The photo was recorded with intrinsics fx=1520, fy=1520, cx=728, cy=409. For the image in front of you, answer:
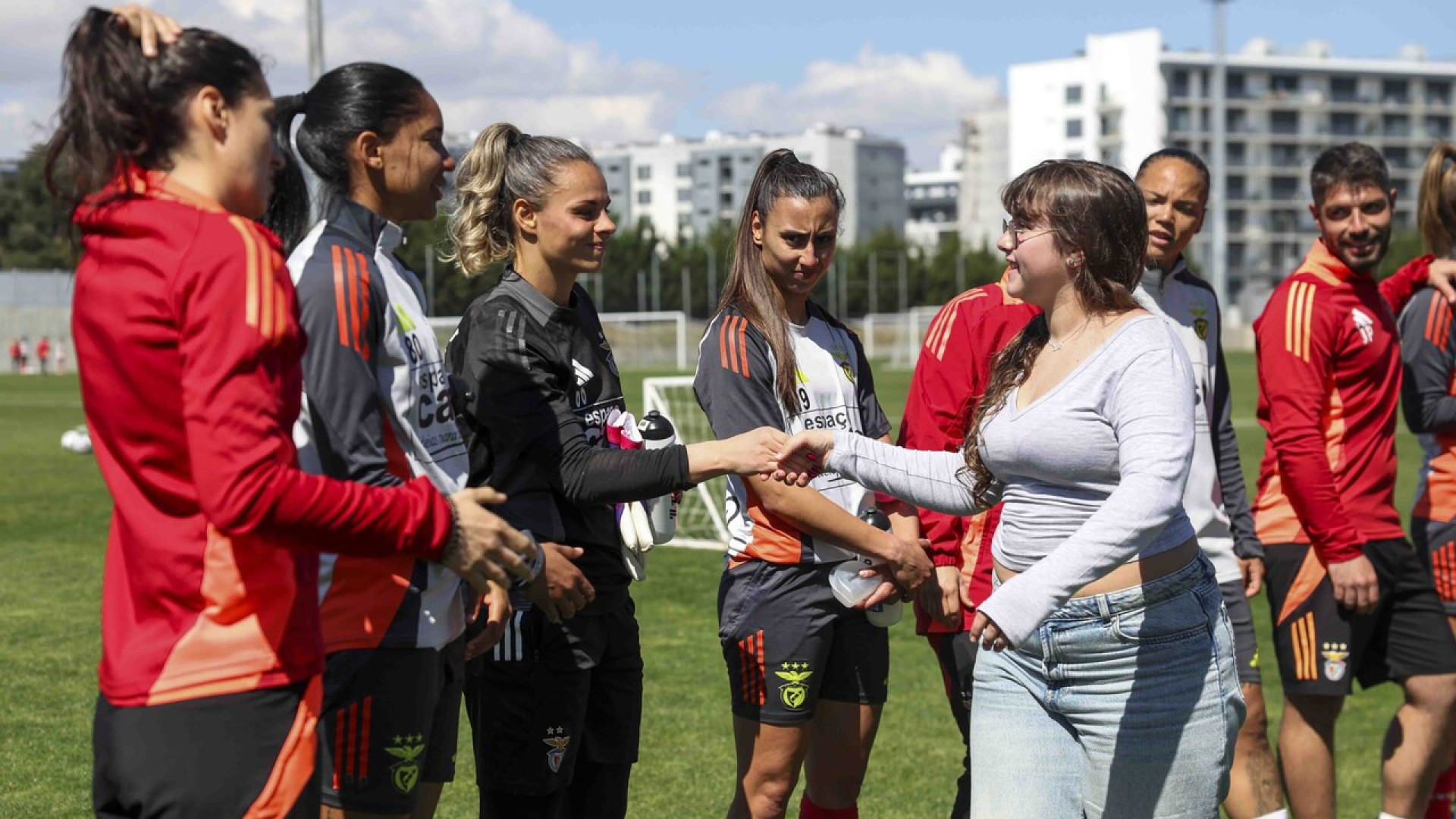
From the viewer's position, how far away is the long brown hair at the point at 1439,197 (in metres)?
5.66

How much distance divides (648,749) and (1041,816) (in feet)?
12.3

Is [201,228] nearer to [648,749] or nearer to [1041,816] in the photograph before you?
[1041,816]

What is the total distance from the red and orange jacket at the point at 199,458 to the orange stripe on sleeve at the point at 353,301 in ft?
1.28

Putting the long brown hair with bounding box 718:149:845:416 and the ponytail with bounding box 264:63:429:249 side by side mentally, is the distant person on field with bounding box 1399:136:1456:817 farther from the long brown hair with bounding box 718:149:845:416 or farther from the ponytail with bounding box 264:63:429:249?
the ponytail with bounding box 264:63:429:249

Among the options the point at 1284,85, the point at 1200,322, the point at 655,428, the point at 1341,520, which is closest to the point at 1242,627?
the point at 1341,520

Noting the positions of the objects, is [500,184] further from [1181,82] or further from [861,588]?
[1181,82]

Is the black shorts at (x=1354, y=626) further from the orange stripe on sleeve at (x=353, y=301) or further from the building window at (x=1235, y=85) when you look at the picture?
the building window at (x=1235, y=85)

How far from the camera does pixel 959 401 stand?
4598mm

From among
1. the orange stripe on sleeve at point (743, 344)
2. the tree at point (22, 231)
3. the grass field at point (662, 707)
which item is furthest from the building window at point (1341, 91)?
the orange stripe on sleeve at point (743, 344)

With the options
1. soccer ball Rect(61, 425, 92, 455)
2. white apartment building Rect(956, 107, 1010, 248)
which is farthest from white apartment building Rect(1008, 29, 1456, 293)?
soccer ball Rect(61, 425, 92, 455)

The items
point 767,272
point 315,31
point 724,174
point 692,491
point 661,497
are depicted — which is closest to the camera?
point 661,497

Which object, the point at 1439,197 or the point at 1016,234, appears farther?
the point at 1439,197

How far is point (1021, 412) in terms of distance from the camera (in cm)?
357

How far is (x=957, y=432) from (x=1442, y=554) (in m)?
2.13
